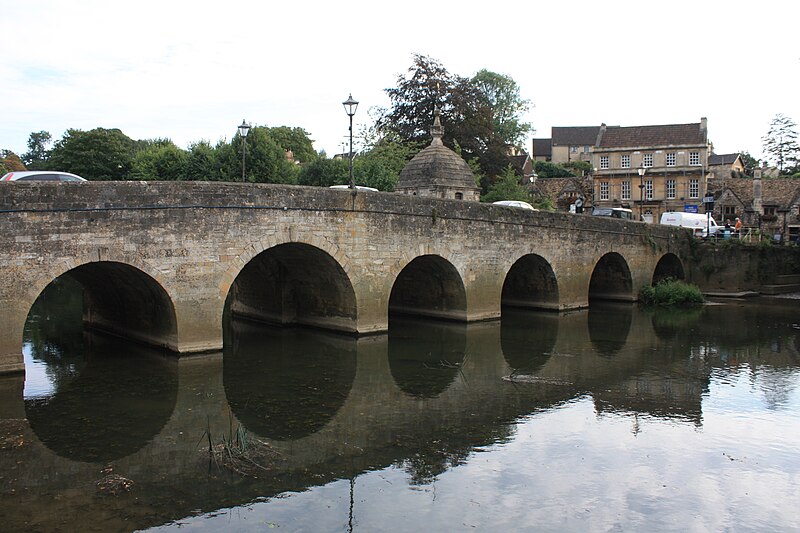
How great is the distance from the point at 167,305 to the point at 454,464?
27.7 ft

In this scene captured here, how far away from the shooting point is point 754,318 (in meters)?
25.2

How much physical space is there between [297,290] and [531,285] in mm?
9676

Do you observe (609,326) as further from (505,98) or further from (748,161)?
(748,161)

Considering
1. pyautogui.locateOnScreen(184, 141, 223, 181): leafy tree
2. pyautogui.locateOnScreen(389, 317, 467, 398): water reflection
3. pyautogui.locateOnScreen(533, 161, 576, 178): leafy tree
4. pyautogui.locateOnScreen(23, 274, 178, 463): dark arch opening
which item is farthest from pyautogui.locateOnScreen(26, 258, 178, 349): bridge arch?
pyautogui.locateOnScreen(533, 161, 576, 178): leafy tree

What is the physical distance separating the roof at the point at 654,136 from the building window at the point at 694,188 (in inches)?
113

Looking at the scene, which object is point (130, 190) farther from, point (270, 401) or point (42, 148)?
point (42, 148)

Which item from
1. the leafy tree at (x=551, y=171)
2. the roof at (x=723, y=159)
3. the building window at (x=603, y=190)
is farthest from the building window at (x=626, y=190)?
the roof at (x=723, y=159)

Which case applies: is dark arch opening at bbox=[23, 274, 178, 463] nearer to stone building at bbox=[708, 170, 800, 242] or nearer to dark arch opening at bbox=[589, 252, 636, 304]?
dark arch opening at bbox=[589, 252, 636, 304]

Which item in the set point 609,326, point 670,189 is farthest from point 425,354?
point 670,189

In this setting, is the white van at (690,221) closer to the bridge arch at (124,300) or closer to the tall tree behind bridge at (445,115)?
the tall tree behind bridge at (445,115)

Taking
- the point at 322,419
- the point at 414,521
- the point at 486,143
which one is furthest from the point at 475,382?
the point at 486,143

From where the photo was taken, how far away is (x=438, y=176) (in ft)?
91.5

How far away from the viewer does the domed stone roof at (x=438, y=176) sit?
1101 inches

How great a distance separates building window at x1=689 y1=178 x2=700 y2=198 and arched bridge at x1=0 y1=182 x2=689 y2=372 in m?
31.8
